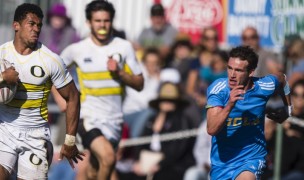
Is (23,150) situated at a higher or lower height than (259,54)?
lower

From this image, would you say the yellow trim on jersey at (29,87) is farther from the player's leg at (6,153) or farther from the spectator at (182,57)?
the spectator at (182,57)

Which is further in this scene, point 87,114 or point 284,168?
point 284,168

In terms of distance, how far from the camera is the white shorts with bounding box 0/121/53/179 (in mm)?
10930

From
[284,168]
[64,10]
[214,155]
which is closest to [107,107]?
[214,155]

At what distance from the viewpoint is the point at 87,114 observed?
1362cm

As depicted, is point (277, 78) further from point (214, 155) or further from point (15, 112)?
point (15, 112)

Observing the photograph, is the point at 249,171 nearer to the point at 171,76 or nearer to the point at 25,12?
the point at 25,12

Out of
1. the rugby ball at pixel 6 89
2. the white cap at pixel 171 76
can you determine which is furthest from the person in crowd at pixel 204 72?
the rugby ball at pixel 6 89

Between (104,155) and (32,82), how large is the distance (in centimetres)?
268

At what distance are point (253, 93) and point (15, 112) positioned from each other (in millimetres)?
2503

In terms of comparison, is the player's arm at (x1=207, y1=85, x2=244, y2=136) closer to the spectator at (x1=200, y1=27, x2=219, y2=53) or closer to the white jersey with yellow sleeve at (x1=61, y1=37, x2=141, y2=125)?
the white jersey with yellow sleeve at (x1=61, y1=37, x2=141, y2=125)

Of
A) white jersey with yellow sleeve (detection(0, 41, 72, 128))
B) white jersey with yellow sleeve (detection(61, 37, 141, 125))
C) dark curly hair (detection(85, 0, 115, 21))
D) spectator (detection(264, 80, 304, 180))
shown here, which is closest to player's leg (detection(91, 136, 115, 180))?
white jersey with yellow sleeve (detection(61, 37, 141, 125))

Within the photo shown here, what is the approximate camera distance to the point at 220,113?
10820mm

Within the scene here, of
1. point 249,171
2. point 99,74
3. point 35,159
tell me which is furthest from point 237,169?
point 99,74
